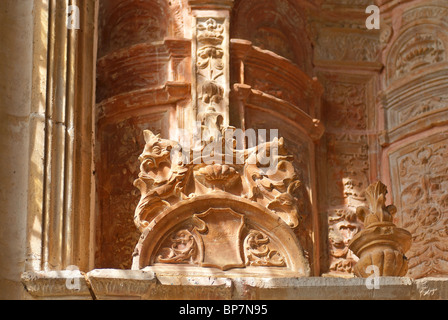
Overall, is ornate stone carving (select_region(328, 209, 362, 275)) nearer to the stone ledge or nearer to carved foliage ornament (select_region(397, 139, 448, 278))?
carved foliage ornament (select_region(397, 139, 448, 278))

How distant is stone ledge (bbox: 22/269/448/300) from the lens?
1027cm

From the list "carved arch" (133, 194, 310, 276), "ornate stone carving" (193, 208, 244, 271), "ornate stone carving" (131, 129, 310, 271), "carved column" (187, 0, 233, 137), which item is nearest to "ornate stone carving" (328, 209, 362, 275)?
"ornate stone carving" (131, 129, 310, 271)

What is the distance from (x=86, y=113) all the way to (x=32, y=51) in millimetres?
656

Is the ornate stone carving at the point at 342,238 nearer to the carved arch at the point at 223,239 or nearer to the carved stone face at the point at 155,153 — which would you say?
the carved arch at the point at 223,239

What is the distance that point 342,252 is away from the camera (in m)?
12.4

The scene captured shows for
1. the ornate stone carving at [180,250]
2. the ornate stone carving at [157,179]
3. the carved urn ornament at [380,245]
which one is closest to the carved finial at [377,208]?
the carved urn ornament at [380,245]

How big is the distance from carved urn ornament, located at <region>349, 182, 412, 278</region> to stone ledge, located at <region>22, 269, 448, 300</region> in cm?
40

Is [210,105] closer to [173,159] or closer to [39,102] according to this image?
[173,159]

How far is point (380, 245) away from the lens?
11.0 meters

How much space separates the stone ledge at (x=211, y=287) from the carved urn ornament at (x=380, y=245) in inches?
15.8

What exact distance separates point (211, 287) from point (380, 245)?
1.49 m

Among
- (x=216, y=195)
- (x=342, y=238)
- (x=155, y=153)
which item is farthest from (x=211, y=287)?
(x=342, y=238)
